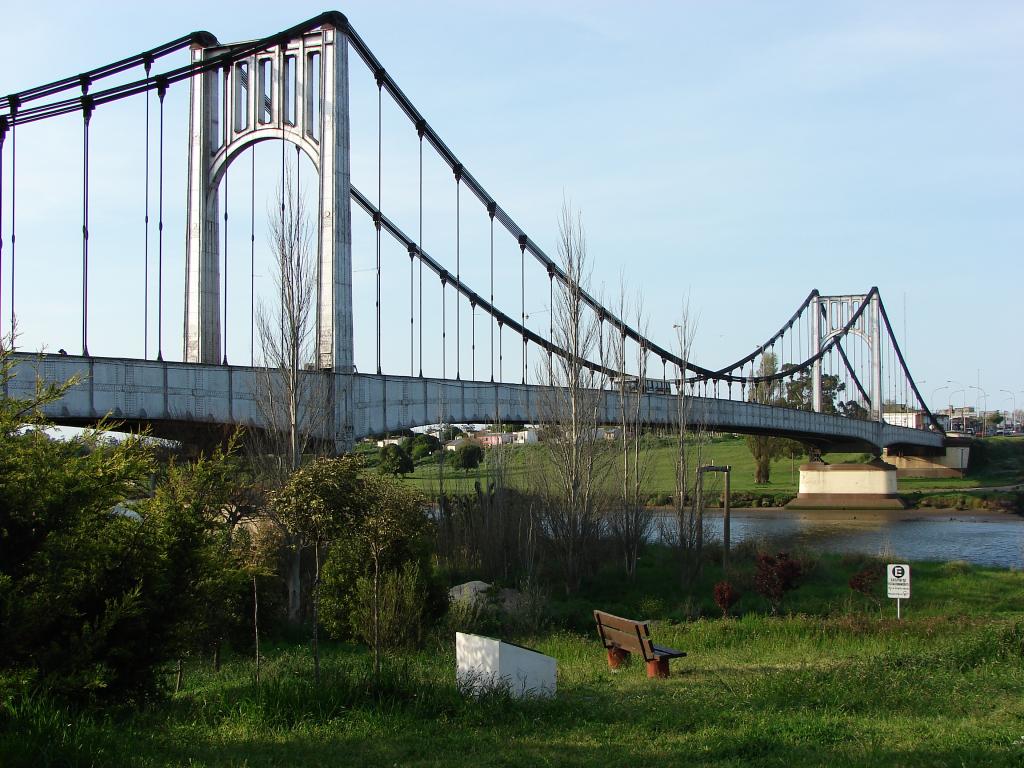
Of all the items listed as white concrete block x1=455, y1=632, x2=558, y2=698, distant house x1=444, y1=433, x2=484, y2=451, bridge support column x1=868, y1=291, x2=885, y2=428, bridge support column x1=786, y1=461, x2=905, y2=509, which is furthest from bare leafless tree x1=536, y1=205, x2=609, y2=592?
bridge support column x1=868, y1=291, x2=885, y2=428

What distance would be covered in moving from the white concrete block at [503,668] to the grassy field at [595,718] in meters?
0.25

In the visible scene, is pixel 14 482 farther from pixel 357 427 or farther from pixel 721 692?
pixel 357 427

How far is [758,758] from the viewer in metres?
6.70

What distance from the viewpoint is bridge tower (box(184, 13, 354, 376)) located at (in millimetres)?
19984

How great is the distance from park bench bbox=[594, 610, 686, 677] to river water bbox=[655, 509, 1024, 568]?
1249 cm

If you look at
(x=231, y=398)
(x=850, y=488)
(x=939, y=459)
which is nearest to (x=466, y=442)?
(x=850, y=488)

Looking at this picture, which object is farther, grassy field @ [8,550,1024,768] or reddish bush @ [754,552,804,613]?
reddish bush @ [754,552,804,613]

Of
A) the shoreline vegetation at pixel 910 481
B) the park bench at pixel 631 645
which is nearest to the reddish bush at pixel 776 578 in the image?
the park bench at pixel 631 645

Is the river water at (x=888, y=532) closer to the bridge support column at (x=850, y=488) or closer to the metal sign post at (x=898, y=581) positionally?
the bridge support column at (x=850, y=488)

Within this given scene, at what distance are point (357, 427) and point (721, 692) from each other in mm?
12723

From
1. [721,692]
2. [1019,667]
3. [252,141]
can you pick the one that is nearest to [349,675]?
[721,692]

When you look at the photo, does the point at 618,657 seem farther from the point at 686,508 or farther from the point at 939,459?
the point at 939,459

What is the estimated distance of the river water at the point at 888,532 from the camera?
32938 millimetres

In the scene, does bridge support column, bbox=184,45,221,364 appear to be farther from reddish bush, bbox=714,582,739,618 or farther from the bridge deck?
reddish bush, bbox=714,582,739,618
